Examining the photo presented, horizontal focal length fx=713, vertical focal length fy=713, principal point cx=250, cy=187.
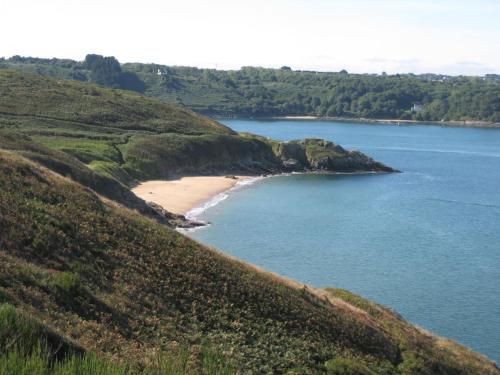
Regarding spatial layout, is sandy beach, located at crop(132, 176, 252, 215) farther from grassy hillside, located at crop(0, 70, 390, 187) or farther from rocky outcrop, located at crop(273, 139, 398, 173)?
rocky outcrop, located at crop(273, 139, 398, 173)

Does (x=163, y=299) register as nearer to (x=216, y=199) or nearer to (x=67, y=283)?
(x=67, y=283)

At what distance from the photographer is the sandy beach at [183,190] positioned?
78938 mm

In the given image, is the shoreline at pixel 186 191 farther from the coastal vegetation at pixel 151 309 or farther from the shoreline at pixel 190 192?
the coastal vegetation at pixel 151 309

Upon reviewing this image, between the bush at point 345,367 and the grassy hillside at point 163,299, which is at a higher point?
the grassy hillside at point 163,299

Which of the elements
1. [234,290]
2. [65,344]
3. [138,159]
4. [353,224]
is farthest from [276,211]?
[65,344]

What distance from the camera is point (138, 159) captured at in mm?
99438

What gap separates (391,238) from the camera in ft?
229

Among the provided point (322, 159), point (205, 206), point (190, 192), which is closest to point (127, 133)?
point (190, 192)

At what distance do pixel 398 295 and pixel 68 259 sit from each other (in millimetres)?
31301

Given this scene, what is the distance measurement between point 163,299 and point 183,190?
219ft

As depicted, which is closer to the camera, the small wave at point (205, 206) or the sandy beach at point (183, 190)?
the small wave at point (205, 206)

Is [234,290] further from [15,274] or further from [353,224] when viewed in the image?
[353,224]

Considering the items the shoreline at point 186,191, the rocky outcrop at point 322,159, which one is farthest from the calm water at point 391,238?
the rocky outcrop at point 322,159

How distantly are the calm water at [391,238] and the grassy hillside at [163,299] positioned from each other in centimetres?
1443
